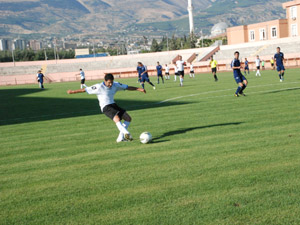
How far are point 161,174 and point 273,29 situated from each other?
3324 inches

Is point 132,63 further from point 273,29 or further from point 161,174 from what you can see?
point 161,174

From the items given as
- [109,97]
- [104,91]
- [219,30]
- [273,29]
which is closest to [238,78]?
[109,97]

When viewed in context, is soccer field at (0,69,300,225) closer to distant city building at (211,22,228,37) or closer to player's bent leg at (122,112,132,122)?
player's bent leg at (122,112,132,122)

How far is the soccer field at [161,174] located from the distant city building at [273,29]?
240 ft

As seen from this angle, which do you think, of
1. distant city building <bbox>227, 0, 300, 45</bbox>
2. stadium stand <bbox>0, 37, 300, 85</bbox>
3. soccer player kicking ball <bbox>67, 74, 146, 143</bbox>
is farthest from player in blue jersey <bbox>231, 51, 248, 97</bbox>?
distant city building <bbox>227, 0, 300, 45</bbox>

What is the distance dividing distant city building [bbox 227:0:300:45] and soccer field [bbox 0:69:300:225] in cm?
7330

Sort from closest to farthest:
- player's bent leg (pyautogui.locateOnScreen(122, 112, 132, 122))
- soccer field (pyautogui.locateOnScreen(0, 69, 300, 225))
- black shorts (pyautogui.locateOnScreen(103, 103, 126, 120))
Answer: soccer field (pyautogui.locateOnScreen(0, 69, 300, 225))
black shorts (pyautogui.locateOnScreen(103, 103, 126, 120))
player's bent leg (pyautogui.locateOnScreen(122, 112, 132, 122))

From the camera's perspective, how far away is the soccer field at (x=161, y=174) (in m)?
4.54

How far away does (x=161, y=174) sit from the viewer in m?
6.03

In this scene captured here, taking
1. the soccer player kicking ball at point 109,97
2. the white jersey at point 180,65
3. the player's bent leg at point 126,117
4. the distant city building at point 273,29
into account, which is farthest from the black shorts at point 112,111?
the distant city building at point 273,29

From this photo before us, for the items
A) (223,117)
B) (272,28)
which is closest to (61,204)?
(223,117)

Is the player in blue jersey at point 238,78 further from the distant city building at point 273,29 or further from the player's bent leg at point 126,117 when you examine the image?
the distant city building at point 273,29

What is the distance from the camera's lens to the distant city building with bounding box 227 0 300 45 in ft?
253

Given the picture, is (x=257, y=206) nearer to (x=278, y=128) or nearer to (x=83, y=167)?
(x=83, y=167)
